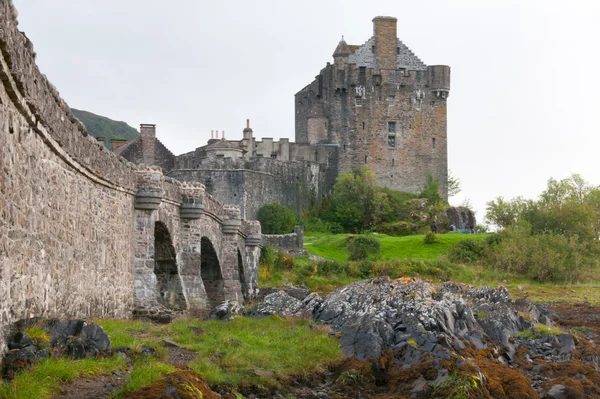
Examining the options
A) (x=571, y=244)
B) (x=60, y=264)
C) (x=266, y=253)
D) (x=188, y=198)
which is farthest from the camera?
(x=571, y=244)

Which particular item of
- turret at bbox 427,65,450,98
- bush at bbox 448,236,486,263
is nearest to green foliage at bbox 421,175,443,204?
turret at bbox 427,65,450,98

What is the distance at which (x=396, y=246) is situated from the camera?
63.9m

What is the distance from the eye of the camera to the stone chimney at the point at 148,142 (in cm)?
6731

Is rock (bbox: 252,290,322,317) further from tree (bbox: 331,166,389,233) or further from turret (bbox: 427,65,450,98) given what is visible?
turret (bbox: 427,65,450,98)

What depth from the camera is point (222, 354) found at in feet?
59.9

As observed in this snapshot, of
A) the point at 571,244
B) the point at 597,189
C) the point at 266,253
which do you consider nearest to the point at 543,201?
the point at 597,189

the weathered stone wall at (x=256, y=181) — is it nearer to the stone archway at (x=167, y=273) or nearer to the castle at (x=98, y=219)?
the castle at (x=98, y=219)

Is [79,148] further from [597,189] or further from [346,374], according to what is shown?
[597,189]

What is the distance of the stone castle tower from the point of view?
8525 cm

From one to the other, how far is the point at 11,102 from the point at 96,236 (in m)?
7.44

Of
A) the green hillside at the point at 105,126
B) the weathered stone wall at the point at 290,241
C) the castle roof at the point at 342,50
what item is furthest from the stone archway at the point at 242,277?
the green hillside at the point at 105,126

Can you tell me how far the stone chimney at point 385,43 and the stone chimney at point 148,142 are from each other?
24593mm

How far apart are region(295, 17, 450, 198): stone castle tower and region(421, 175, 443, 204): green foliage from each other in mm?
845

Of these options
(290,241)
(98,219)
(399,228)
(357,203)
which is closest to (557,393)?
(98,219)
